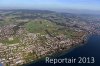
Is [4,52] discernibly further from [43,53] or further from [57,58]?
[57,58]

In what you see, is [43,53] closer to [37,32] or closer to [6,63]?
[6,63]

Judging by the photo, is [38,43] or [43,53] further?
[38,43]

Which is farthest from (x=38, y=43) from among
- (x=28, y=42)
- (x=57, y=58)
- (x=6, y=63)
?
(x=6, y=63)

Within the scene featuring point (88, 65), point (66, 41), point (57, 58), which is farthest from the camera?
point (66, 41)

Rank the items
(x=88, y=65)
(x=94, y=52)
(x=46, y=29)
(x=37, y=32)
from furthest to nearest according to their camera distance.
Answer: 1. (x=46, y=29)
2. (x=37, y=32)
3. (x=94, y=52)
4. (x=88, y=65)

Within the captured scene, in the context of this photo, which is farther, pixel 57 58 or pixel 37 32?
pixel 37 32

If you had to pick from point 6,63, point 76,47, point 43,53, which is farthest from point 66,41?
point 6,63

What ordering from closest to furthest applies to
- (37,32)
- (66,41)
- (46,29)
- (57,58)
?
1. (57,58)
2. (66,41)
3. (37,32)
4. (46,29)

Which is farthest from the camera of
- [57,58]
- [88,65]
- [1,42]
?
[1,42]
